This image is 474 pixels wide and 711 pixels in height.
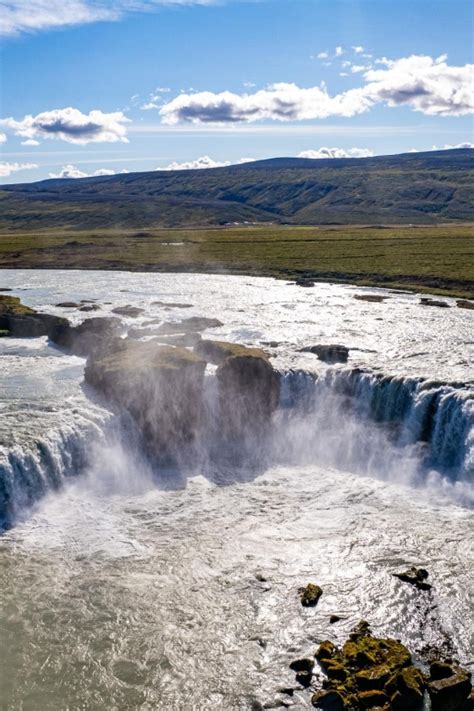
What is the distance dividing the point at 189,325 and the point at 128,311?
10.4m

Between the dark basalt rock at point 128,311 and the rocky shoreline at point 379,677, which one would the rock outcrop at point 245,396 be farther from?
the dark basalt rock at point 128,311

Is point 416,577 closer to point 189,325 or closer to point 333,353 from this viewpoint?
point 333,353

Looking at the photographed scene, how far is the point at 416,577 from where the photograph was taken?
25.2m

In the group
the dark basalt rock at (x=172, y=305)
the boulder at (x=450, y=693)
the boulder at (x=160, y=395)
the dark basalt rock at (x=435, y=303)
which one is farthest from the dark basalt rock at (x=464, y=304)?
the boulder at (x=450, y=693)

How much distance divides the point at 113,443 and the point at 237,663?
60.4 ft

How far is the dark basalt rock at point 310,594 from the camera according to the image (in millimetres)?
23953

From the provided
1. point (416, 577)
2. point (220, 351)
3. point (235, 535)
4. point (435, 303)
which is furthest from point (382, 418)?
point (435, 303)

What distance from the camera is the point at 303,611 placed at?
23578 mm

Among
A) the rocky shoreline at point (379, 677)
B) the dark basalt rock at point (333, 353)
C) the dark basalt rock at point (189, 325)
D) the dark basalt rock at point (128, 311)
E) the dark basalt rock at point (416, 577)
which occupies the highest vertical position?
the dark basalt rock at point (128, 311)

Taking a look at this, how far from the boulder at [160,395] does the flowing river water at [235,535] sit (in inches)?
54.5

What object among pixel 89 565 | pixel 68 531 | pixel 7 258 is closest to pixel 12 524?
pixel 68 531

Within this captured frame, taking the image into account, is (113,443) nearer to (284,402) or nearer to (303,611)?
(284,402)

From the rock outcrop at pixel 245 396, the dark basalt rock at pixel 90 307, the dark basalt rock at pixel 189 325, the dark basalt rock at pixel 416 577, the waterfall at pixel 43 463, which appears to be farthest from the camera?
the dark basalt rock at pixel 90 307

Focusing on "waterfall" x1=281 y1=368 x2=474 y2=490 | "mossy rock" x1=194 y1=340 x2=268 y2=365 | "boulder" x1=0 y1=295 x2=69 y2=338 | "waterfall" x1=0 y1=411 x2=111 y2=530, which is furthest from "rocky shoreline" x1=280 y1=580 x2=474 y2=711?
"boulder" x1=0 y1=295 x2=69 y2=338
